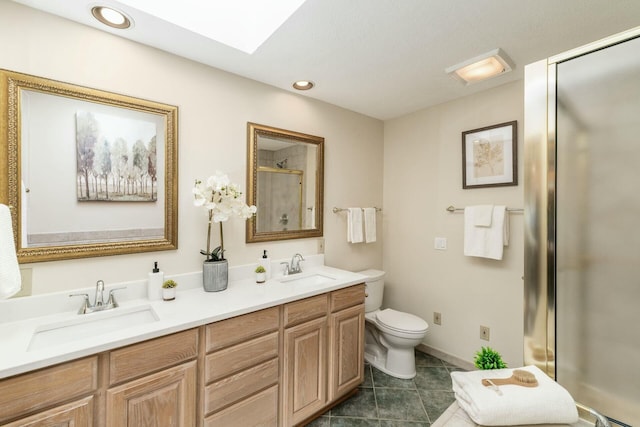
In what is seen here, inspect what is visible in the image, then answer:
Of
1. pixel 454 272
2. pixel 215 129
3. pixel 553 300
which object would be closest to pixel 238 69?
pixel 215 129

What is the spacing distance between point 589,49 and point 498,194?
1466 mm

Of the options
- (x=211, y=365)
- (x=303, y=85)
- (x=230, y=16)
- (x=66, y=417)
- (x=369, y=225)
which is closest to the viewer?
(x=66, y=417)

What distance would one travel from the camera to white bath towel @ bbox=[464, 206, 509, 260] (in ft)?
6.70

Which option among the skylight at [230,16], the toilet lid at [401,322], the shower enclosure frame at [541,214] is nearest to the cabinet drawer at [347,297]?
the toilet lid at [401,322]

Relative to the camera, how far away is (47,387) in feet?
3.05

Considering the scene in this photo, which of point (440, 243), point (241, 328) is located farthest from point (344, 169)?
point (241, 328)

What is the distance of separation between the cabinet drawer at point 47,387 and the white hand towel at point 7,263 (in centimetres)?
31

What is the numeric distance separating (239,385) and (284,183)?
4.60 ft

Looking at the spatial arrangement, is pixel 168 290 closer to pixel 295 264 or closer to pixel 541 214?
pixel 295 264

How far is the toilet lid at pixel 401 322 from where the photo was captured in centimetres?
212

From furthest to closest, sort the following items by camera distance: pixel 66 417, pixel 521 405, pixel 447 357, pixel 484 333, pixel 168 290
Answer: pixel 447 357 → pixel 484 333 → pixel 168 290 → pixel 66 417 → pixel 521 405

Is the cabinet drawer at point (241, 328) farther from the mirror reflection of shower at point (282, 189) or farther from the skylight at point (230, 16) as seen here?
the skylight at point (230, 16)

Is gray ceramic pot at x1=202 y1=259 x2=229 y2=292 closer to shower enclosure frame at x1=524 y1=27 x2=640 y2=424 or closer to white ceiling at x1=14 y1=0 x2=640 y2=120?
white ceiling at x1=14 y1=0 x2=640 y2=120

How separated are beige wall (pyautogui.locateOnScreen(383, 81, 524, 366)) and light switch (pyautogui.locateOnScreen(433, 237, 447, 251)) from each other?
3cm
